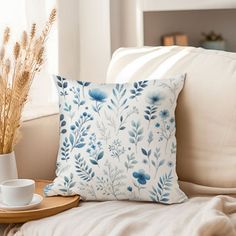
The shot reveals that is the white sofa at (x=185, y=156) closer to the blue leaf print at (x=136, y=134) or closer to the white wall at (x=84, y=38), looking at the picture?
the blue leaf print at (x=136, y=134)

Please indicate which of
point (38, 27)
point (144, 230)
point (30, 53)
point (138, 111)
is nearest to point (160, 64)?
point (138, 111)

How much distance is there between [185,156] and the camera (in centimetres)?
175

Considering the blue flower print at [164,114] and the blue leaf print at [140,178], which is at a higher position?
the blue flower print at [164,114]

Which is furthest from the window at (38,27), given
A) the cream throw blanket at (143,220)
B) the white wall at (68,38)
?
the cream throw blanket at (143,220)

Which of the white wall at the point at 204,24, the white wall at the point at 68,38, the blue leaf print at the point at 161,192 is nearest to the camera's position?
the blue leaf print at the point at 161,192

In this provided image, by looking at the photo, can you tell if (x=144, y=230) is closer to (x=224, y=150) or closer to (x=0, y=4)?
(x=224, y=150)

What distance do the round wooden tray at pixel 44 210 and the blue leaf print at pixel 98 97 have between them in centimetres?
27

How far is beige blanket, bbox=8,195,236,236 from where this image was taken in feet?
4.51

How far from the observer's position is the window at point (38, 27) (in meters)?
2.37

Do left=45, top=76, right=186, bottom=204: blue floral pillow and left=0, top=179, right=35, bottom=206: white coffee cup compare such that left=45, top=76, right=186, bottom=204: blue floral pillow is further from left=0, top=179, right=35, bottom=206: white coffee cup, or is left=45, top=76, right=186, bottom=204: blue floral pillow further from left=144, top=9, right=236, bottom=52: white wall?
left=144, top=9, right=236, bottom=52: white wall

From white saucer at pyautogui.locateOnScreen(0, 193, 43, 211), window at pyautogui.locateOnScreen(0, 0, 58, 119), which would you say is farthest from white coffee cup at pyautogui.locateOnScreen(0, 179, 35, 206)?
window at pyautogui.locateOnScreen(0, 0, 58, 119)

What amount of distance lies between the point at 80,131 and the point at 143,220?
14.8 inches

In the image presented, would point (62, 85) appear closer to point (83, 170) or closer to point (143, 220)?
point (83, 170)

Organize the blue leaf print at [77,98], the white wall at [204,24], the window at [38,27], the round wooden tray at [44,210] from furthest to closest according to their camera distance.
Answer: the white wall at [204,24] → the window at [38,27] → the blue leaf print at [77,98] → the round wooden tray at [44,210]
